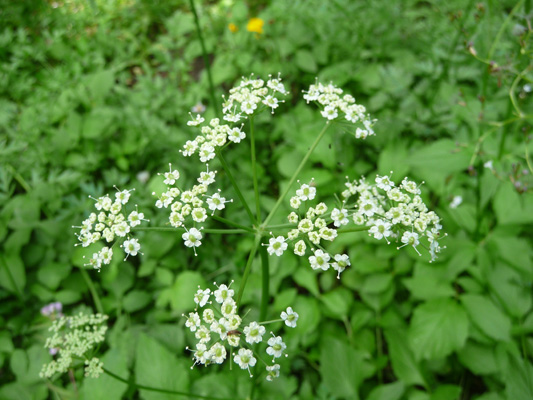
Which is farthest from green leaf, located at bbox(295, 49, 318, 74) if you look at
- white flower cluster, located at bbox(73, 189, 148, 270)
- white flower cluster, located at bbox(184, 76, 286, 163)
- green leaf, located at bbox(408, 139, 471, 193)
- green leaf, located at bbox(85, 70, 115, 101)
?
white flower cluster, located at bbox(73, 189, 148, 270)

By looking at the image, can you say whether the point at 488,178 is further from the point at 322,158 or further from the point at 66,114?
the point at 66,114

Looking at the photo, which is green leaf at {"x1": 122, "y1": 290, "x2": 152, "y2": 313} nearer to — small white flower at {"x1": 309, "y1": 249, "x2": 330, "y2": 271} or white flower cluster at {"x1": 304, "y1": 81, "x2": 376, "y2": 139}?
small white flower at {"x1": 309, "y1": 249, "x2": 330, "y2": 271}

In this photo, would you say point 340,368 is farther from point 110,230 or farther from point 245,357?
point 110,230

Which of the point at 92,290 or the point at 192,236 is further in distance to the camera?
the point at 92,290

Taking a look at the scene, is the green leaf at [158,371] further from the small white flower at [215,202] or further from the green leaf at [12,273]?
the small white flower at [215,202]

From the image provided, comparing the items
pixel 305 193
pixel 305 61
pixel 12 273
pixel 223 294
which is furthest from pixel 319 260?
pixel 305 61

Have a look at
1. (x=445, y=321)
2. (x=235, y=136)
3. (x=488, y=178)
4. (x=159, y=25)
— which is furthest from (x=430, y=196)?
(x=159, y=25)

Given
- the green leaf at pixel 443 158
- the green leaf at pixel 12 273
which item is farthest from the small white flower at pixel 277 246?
the green leaf at pixel 12 273
